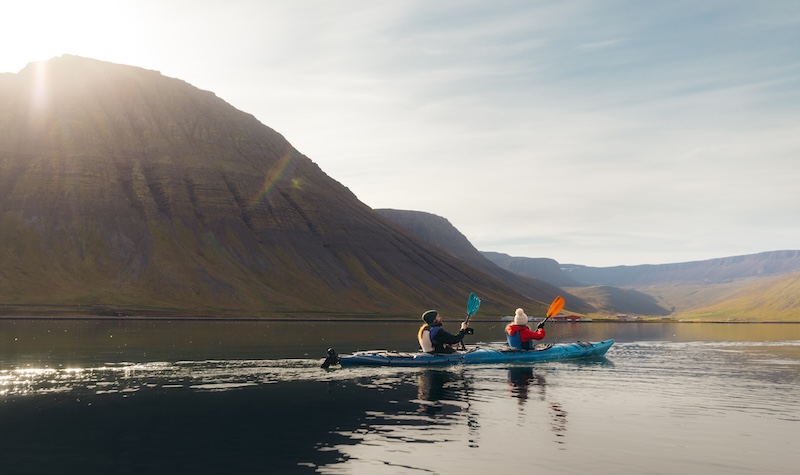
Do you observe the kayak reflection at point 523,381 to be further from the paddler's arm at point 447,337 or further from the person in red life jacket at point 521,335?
the paddler's arm at point 447,337

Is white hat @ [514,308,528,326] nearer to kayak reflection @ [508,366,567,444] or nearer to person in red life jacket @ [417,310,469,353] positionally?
kayak reflection @ [508,366,567,444]

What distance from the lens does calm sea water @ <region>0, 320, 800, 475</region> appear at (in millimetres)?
22484

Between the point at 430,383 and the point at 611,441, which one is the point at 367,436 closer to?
the point at 611,441

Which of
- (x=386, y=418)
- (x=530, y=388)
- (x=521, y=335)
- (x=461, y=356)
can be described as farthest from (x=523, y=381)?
(x=386, y=418)

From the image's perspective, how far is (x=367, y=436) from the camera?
26.4 m

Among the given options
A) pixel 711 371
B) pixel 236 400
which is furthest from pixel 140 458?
pixel 711 371

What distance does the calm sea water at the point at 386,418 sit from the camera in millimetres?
22484

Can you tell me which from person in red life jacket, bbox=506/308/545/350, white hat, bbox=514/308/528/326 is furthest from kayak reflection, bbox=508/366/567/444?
white hat, bbox=514/308/528/326

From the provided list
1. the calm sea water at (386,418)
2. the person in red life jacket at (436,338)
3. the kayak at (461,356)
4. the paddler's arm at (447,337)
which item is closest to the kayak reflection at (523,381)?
the calm sea water at (386,418)

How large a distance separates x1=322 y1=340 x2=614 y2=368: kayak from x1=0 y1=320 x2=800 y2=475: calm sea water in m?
0.88

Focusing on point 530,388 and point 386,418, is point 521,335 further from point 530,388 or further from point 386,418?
point 386,418

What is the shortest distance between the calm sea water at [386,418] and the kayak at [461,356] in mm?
885

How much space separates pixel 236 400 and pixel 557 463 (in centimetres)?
1795

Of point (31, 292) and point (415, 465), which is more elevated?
point (31, 292)
